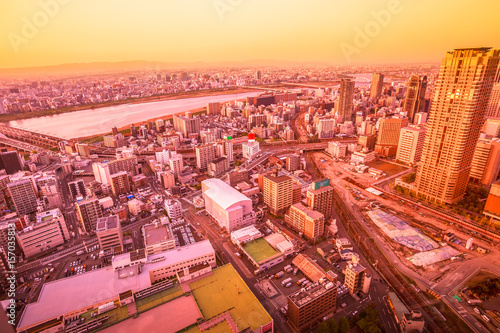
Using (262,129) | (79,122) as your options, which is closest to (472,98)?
(262,129)

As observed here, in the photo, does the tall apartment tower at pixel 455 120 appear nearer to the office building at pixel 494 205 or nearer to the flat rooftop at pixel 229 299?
the office building at pixel 494 205

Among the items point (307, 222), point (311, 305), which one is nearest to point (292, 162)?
point (307, 222)

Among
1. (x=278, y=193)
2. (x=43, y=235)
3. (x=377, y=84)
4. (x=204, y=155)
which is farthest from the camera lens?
(x=377, y=84)

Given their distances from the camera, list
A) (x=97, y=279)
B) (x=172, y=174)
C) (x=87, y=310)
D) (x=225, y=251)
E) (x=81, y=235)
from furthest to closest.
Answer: (x=172, y=174) → (x=81, y=235) → (x=225, y=251) → (x=97, y=279) → (x=87, y=310)

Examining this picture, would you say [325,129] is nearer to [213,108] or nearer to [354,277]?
[213,108]

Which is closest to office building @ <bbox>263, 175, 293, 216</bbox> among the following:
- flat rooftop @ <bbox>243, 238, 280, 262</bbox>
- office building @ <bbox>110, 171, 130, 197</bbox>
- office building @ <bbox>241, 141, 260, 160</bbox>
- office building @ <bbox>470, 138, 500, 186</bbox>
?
flat rooftop @ <bbox>243, 238, 280, 262</bbox>

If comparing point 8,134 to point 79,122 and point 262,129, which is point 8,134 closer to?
point 79,122

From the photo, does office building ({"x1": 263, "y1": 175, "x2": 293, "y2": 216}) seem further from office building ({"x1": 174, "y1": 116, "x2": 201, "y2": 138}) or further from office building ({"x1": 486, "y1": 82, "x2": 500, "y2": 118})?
office building ({"x1": 486, "y1": 82, "x2": 500, "y2": 118})
